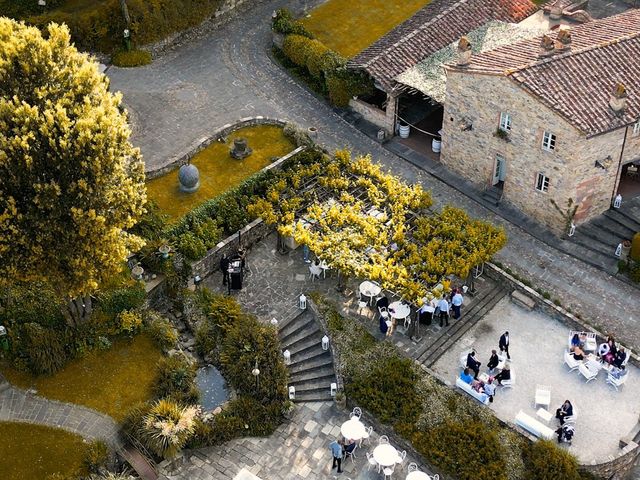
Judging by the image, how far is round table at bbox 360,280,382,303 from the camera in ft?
144

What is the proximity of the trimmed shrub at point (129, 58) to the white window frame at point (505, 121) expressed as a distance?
24338mm

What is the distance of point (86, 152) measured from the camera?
116 feet

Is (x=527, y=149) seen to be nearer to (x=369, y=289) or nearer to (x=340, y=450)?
(x=369, y=289)

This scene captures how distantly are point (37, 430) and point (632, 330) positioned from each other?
28041 mm

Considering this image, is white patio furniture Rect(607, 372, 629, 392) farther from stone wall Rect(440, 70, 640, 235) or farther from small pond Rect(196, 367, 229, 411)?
small pond Rect(196, 367, 229, 411)

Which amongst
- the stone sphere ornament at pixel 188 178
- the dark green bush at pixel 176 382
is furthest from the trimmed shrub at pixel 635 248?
the stone sphere ornament at pixel 188 178

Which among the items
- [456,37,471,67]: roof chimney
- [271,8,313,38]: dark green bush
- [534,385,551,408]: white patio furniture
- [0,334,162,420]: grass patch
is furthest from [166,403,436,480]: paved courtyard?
[271,8,313,38]: dark green bush

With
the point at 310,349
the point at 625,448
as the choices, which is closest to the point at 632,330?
the point at 625,448

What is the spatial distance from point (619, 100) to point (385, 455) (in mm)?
21236

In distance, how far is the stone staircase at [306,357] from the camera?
4188 centimetres

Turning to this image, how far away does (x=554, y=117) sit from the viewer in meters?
45.2

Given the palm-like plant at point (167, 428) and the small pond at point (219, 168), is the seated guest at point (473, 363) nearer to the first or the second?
the palm-like plant at point (167, 428)

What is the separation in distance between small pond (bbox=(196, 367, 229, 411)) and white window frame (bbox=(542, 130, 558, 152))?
2002 cm

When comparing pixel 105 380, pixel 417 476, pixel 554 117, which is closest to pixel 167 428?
pixel 105 380
